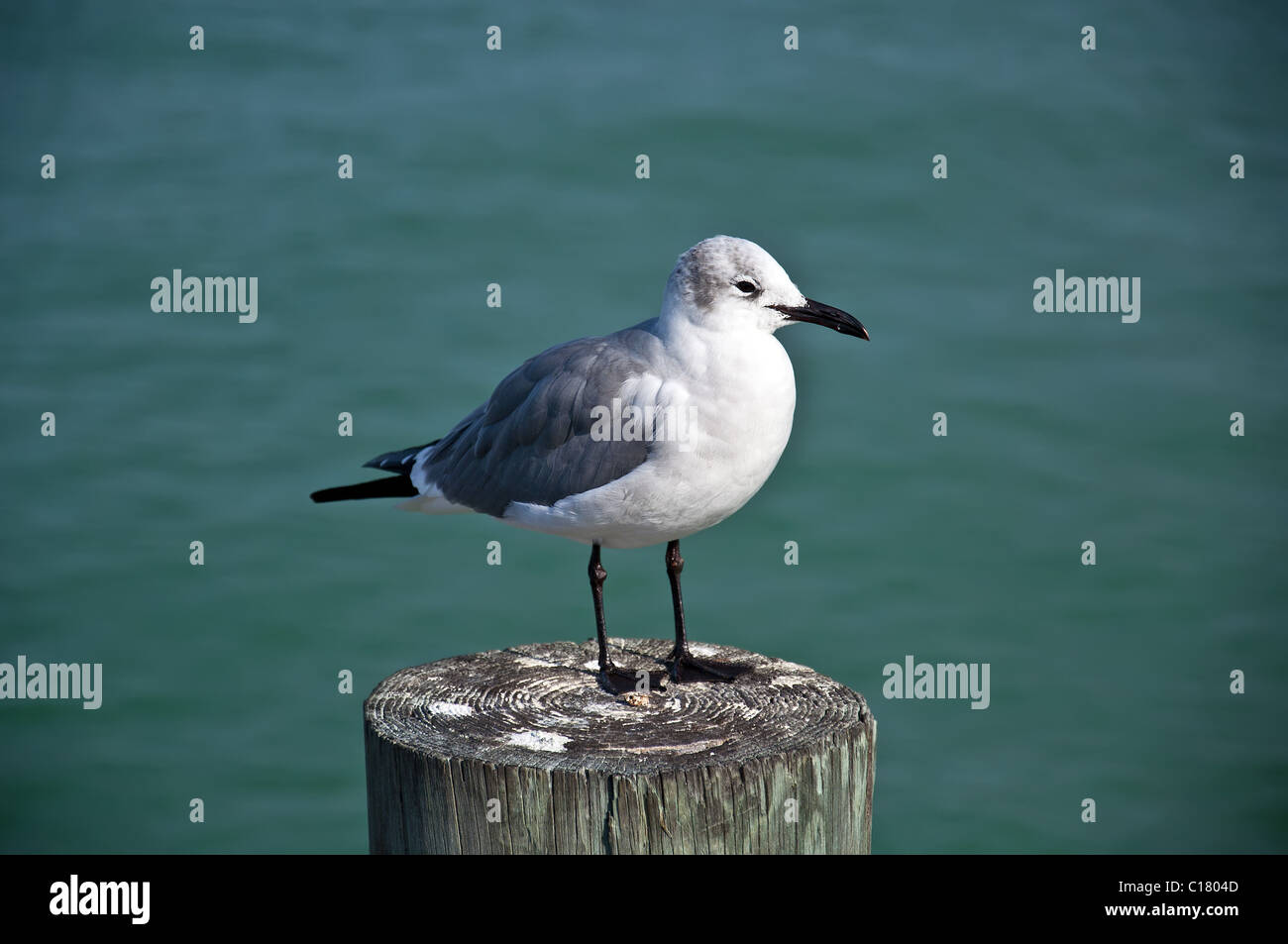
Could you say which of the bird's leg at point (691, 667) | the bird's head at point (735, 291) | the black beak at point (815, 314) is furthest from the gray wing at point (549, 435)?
the bird's leg at point (691, 667)

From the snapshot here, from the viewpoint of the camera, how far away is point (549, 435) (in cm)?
480

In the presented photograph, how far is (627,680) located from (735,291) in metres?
1.29

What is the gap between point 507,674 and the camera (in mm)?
4645

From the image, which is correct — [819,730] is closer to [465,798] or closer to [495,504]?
[465,798]

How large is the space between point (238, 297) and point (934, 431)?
5440mm

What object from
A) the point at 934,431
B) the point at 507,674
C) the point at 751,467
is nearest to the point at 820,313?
the point at 751,467

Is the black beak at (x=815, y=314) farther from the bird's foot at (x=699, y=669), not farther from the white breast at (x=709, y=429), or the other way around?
the bird's foot at (x=699, y=669)

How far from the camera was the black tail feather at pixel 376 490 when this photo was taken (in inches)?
212

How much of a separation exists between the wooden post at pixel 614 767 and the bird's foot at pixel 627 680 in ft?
0.17

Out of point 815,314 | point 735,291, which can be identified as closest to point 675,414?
point 735,291

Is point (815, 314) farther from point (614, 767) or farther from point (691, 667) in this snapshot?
point (614, 767)

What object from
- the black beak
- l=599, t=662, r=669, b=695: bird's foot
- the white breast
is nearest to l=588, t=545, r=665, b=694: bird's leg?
l=599, t=662, r=669, b=695: bird's foot

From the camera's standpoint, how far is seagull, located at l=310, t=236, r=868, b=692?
175 inches

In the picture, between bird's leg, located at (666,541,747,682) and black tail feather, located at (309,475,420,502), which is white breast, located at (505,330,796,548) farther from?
black tail feather, located at (309,475,420,502)
